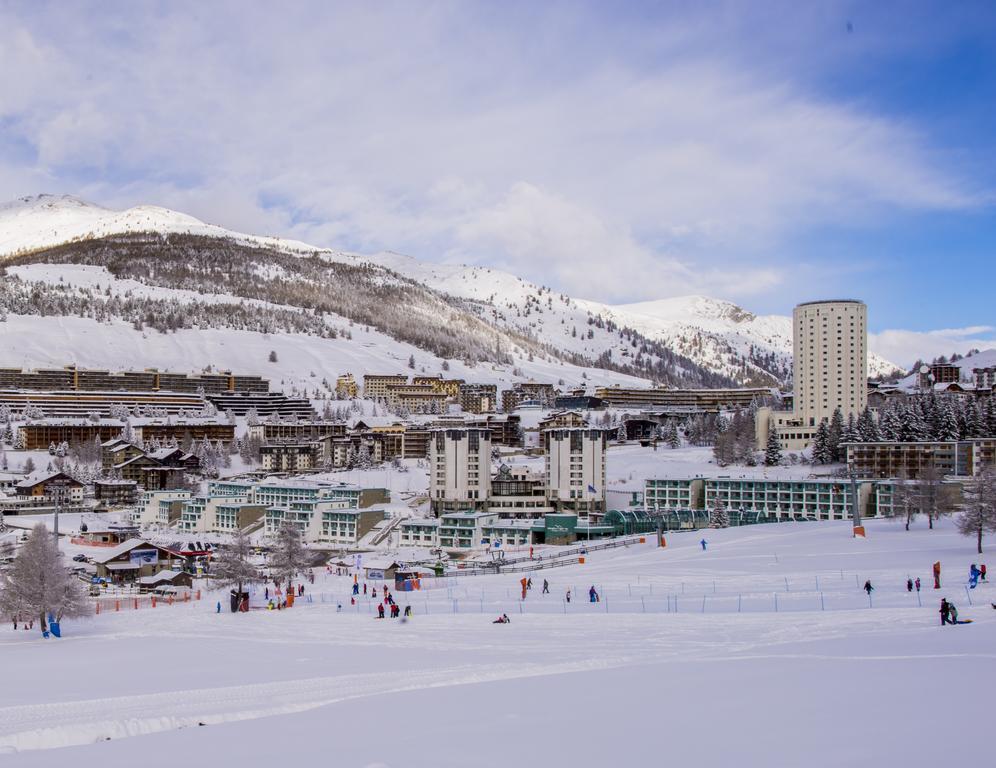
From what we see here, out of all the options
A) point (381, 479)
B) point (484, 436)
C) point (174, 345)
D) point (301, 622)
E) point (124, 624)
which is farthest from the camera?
point (174, 345)

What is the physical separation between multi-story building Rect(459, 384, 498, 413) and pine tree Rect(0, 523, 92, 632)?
122960mm

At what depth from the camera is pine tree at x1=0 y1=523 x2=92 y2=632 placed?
24531 mm

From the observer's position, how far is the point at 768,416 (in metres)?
A: 89.8

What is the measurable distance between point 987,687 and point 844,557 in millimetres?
19626

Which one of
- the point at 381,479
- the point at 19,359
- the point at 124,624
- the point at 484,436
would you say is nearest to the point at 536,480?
the point at 484,436

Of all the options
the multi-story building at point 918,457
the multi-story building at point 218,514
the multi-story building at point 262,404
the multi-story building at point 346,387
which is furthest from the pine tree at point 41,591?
the multi-story building at point 346,387

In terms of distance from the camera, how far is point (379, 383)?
154250 millimetres

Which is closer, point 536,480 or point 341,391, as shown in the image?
point 536,480

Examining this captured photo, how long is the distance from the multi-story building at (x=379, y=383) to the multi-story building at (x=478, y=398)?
32.4 feet

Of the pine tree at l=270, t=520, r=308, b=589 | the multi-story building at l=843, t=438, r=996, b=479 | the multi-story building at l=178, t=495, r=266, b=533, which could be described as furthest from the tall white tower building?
the pine tree at l=270, t=520, r=308, b=589

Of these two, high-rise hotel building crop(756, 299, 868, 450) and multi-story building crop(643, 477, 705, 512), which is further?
high-rise hotel building crop(756, 299, 868, 450)

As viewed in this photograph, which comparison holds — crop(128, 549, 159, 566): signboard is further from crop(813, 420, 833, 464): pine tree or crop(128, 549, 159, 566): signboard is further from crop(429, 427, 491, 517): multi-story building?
crop(813, 420, 833, 464): pine tree

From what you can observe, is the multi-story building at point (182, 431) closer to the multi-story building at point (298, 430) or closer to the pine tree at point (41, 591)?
the multi-story building at point (298, 430)

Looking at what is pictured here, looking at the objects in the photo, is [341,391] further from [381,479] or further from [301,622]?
[301,622]
